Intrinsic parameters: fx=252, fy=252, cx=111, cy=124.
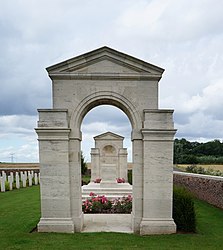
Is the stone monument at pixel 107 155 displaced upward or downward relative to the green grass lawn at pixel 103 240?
upward

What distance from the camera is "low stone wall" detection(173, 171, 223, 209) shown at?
11989mm

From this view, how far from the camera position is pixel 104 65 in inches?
298

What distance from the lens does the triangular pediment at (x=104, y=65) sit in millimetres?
7457

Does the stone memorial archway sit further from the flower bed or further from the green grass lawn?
the flower bed

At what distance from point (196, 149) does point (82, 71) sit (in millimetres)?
58549

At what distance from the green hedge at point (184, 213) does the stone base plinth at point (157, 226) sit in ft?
1.55

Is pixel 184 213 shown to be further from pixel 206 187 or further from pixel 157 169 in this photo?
pixel 206 187

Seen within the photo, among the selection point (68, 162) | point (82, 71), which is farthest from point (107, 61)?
point (68, 162)

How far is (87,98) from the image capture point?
297 inches

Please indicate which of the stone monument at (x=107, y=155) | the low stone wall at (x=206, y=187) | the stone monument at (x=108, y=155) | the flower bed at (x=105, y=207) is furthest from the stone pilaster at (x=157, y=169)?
the stone monument at (x=107, y=155)

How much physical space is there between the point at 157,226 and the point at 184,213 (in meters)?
1.00

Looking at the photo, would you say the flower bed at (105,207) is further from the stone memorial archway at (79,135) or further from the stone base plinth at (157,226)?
the stone base plinth at (157,226)

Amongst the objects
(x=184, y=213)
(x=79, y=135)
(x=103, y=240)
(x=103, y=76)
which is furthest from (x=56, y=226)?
(x=103, y=76)

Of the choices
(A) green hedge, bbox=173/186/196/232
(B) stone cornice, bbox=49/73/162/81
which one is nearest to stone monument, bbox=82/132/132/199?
(A) green hedge, bbox=173/186/196/232
